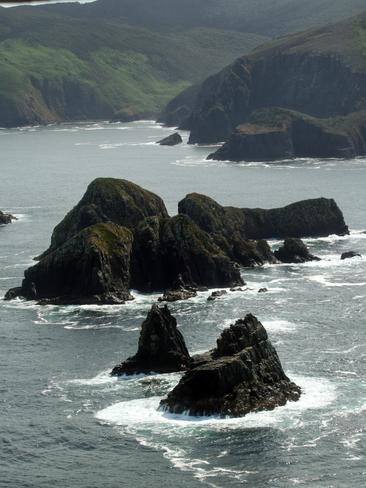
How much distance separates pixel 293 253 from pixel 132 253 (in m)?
27.8

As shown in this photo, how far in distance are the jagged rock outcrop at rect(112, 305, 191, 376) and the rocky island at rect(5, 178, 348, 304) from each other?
100.0ft

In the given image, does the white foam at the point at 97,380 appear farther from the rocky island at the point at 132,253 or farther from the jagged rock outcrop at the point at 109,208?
the jagged rock outcrop at the point at 109,208

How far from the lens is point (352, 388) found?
111375mm

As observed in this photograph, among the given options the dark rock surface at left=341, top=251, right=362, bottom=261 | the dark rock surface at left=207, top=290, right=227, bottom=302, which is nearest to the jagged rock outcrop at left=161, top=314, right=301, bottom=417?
the dark rock surface at left=207, top=290, right=227, bottom=302

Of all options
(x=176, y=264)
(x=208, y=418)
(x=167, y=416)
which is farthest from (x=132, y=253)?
→ (x=208, y=418)

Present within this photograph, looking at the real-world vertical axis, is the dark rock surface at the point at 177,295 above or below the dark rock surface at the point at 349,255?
below

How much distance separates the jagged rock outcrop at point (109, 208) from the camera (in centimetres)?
17300

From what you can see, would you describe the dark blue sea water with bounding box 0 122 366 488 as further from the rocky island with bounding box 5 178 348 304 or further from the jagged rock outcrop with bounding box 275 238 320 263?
the jagged rock outcrop with bounding box 275 238 320 263

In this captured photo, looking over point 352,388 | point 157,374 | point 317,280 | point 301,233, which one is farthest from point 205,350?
point 301,233

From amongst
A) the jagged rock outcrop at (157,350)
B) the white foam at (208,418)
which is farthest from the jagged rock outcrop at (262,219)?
the white foam at (208,418)

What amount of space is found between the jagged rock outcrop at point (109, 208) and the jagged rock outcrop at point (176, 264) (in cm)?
1587

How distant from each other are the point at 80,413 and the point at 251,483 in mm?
21654

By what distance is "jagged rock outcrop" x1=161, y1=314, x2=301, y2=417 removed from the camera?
105m

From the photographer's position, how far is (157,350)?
390 ft
